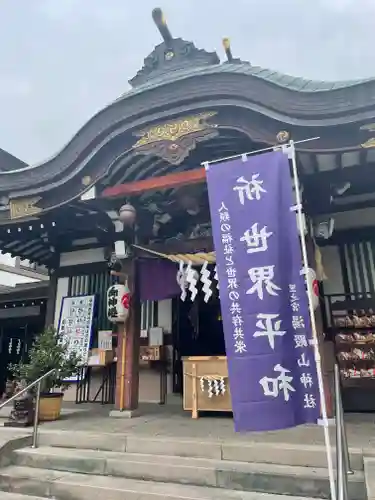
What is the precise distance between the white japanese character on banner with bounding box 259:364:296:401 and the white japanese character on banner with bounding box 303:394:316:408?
12cm

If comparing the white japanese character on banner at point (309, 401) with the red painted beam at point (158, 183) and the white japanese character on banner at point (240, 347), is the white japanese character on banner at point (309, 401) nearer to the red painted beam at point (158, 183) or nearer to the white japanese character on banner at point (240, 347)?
the white japanese character on banner at point (240, 347)

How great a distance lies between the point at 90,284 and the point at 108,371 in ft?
6.61

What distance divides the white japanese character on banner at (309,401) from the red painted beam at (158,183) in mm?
3284

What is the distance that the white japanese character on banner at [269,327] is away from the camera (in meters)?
3.52

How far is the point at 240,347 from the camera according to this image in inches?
142

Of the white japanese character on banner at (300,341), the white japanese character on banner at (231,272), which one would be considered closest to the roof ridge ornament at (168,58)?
the white japanese character on banner at (231,272)

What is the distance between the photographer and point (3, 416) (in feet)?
22.8

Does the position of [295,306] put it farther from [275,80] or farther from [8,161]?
[8,161]

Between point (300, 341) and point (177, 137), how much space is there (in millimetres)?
3527

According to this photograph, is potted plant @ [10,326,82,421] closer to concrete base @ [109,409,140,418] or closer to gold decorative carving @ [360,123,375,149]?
concrete base @ [109,409,140,418]

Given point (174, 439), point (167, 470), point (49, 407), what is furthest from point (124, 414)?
point (167, 470)

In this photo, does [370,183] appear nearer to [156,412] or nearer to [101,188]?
[101,188]

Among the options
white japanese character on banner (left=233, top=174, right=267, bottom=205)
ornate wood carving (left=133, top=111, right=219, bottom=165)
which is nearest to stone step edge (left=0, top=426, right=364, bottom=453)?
white japanese character on banner (left=233, top=174, right=267, bottom=205)

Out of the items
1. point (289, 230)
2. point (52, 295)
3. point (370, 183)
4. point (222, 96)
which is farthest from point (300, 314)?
point (52, 295)
